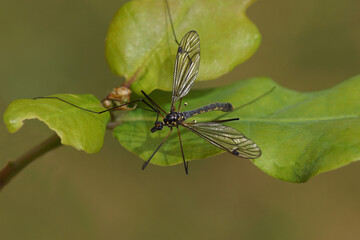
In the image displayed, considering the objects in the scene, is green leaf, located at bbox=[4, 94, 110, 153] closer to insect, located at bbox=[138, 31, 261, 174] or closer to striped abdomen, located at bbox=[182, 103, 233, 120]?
insect, located at bbox=[138, 31, 261, 174]

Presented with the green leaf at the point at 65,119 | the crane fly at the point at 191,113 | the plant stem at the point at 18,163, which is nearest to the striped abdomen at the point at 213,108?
the crane fly at the point at 191,113

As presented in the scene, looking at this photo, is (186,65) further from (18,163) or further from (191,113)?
(18,163)

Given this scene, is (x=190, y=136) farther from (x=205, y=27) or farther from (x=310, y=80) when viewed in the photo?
(x=310, y=80)

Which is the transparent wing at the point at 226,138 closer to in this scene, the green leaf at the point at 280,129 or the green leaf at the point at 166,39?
the green leaf at the point at 280,129

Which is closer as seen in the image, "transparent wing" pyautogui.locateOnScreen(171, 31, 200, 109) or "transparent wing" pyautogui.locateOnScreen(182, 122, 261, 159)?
"transparent wing" pyautogui.locateOnScreen(182, 122, 261, 159)

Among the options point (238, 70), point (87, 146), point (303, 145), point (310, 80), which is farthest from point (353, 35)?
point (87, 146)

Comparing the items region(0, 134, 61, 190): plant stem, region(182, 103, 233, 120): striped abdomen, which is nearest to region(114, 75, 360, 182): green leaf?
region(182, 103, 233, 120): striped abdomen

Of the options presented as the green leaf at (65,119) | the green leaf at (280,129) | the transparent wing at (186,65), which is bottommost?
the green leaf at (280,129)
